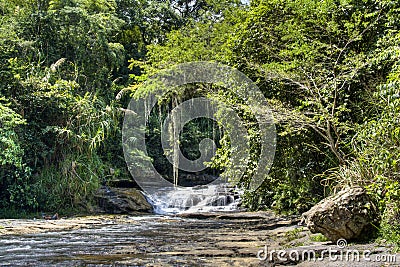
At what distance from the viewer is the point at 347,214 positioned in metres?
5.93

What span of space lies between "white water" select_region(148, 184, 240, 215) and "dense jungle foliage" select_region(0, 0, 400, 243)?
2.27 metres

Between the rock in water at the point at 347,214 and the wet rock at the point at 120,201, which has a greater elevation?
the rock in water at the point at 347,214

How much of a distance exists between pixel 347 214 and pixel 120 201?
38.5ft

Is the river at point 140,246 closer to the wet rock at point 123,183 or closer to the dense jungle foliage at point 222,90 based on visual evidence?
the dense jungle foliage at point 222,90

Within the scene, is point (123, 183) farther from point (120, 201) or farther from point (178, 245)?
point (178, 245)

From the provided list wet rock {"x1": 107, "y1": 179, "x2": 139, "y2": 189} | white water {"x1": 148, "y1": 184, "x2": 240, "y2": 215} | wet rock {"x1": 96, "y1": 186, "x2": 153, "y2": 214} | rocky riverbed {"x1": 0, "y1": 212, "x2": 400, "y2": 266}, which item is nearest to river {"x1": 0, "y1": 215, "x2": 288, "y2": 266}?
rocky riverbed {"x1": 0, "y1": 212, "x2": 400, "y2": 266}

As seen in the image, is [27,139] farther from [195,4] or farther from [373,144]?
[195,4]

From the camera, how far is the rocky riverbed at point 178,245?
5609 millimetres

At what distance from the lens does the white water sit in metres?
17.1

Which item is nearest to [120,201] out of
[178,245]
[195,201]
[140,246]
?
[195,201]

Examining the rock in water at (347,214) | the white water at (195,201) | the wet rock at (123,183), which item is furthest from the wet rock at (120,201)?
the rock in water at (347,214)

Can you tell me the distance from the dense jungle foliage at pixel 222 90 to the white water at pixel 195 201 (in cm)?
227

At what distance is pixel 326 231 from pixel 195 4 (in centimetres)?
2453

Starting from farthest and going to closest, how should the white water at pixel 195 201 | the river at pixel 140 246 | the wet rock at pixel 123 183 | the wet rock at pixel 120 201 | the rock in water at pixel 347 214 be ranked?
the wet rock at pixel 123 183
the white water at pixel 195 201
the wet rock at pixel 120 201
the river at pixel 140 246
the rock in water at pixel 347 214
